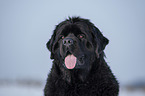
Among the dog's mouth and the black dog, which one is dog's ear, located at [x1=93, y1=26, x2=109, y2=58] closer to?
the black dog

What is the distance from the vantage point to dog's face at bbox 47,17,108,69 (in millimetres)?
4027

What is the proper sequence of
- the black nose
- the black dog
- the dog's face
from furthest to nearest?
the black dog < the dog's face < the black nose

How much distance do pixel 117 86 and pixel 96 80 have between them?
0.47 m

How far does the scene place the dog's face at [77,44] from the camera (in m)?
4.03

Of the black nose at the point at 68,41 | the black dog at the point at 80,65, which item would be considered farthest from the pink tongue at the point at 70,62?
the black nose at the point at 68,41

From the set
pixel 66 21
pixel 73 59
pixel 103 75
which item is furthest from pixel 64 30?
pixel 103 75

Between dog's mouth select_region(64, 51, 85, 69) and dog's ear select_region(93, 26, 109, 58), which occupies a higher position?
dog's ear select_region(93, 26, 109, 58)

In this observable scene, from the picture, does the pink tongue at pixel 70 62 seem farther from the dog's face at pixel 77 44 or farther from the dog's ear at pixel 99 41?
the dog's ear at pixel 99 41

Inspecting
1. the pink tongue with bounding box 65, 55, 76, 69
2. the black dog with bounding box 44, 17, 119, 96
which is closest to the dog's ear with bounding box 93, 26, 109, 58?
the black dog with bounding box 44, 17, 119, 96

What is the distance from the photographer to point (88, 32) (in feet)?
13.9

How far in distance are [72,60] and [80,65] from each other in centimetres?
19

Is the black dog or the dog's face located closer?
the dog's face

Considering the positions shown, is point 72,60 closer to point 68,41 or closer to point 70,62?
point 70,62

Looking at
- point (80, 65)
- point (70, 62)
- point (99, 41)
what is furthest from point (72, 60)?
point (99, 41)
